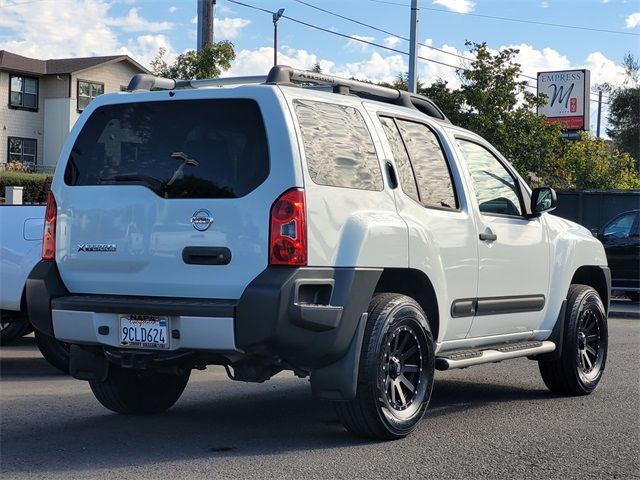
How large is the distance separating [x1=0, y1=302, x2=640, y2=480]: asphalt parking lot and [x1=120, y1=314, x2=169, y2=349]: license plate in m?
0.62

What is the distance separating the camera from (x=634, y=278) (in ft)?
63.3

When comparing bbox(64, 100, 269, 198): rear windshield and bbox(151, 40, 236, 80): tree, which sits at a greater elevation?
bbox(151, 40, 236, 80): tree

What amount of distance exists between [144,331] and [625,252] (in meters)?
14.9

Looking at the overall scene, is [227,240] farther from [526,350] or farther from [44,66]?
[44,66]

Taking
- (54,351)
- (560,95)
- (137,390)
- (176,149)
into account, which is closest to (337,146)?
(176,149)

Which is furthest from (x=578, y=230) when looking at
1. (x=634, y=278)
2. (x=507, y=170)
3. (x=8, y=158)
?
(x=8, y=158)

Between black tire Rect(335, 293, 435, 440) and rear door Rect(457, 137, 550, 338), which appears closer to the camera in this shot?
black tire Rect(335, 293, 435, 440)

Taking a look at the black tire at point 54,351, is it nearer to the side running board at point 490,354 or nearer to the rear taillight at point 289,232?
the side running board at point 490,354

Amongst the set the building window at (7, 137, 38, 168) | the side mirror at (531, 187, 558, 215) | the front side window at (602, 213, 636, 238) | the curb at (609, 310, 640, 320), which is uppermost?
the building window at (7, 137, 38, 168)

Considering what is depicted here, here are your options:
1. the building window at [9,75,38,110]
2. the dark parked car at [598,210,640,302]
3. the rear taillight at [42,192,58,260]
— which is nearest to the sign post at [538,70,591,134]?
the dark parked car at [598,210,640,302]

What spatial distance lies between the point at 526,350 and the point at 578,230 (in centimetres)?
153

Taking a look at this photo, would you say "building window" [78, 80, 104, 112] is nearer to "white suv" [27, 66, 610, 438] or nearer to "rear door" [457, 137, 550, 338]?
"rear door" [457, 137, 550, 338]

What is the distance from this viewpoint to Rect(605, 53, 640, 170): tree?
186ft

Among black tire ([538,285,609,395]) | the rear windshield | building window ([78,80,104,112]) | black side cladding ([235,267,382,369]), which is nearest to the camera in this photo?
black side cladding ([235,267,382,369])
